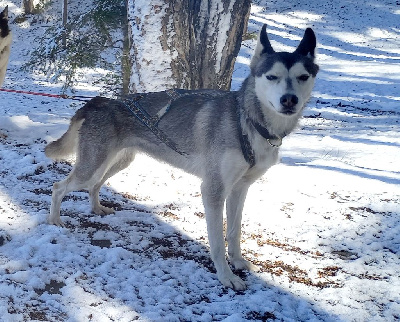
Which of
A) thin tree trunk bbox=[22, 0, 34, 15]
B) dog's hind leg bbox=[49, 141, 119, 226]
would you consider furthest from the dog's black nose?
thin tree trunk bbox=[22, 0, 34, 15]

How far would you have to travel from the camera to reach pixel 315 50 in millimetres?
3689

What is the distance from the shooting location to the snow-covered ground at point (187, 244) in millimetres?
2949

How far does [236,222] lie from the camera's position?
12.6 feet

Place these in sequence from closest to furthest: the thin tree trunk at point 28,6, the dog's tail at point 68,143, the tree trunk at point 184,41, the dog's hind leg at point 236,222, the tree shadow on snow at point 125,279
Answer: the tree shadow on snow at point 125,279 < the dog's hind leg at point 236,222 < the dog's tail at point 68,143 < the tree trunk at point 184,41 < the thin tree trunk at point 28,6

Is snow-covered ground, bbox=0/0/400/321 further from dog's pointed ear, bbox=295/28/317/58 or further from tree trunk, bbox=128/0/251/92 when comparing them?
dog's pointed ear, bbox=295/28/317/58

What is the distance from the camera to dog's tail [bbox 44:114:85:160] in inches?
163

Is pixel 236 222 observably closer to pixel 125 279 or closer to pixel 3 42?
pixel 125 279

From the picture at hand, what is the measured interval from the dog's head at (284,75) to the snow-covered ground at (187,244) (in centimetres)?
146

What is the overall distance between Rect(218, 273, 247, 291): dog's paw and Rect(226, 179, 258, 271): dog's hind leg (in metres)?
0.30

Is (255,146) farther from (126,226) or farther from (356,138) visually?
(356,138)

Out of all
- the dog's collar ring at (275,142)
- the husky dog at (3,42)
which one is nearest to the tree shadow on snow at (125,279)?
the dog's collar ring at (275,142)

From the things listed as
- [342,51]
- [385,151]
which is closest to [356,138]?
[385,151]

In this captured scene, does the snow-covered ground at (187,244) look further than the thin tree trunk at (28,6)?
No

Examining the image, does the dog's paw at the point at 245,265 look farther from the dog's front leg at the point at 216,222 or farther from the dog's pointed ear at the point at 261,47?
the dog's pointed ear at the point at 261,47
